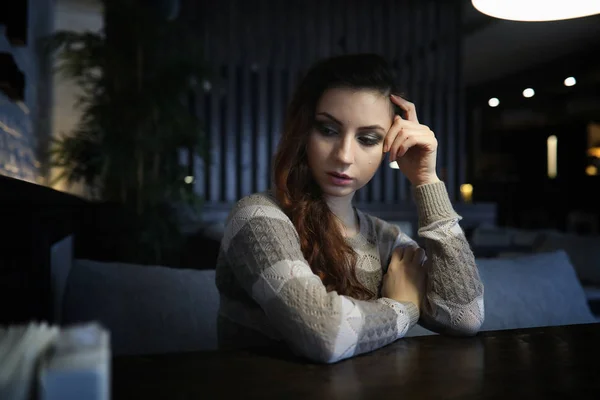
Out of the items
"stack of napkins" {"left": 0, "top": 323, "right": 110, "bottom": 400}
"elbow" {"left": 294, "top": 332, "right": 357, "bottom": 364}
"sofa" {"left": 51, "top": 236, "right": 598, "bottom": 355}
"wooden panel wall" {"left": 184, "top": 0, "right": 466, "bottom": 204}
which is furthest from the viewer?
"wooden panel wall" {"left": 184, "top": 0, "right": 466, "bottom": 204}

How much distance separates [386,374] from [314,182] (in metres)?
0.51

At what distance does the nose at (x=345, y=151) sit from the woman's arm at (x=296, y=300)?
0.54 feet

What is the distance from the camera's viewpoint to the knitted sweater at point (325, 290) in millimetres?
856

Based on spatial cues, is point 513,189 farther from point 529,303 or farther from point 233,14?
point 529,303

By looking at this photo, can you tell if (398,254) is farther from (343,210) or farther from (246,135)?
(246,135)

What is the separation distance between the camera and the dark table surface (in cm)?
66

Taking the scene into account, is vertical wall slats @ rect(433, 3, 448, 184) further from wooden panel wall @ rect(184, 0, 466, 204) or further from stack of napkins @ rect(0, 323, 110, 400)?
stack of napkins @ rect(0, 323, 110, 400)

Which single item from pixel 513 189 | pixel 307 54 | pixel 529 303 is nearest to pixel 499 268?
pixel 529 303

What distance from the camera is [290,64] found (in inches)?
187

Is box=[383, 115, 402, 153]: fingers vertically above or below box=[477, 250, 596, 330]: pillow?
above

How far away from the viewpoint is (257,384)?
69 cm

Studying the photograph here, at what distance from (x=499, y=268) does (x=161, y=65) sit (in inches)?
91.7

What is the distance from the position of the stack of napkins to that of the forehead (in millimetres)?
727

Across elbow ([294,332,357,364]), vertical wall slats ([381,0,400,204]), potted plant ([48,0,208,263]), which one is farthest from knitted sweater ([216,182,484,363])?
vertical wall slats ([381,0,400,204])
